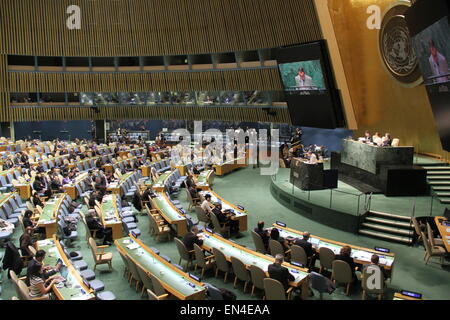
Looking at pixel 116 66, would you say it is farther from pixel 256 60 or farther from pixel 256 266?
pixel 256 266

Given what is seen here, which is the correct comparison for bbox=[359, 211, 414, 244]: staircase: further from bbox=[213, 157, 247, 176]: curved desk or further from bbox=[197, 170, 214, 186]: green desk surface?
bbox=[213, 157, 247, 176]: curved desk

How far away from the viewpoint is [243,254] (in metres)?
8.14

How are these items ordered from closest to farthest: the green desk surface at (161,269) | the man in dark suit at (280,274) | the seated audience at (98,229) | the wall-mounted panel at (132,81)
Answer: the green desk surface at (161,269), the man in dark suit at (280,274), the seated audience at (98,229), the wall-mounted panel at (132,81)

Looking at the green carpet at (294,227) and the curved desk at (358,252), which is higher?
the curved desk at (358,252)

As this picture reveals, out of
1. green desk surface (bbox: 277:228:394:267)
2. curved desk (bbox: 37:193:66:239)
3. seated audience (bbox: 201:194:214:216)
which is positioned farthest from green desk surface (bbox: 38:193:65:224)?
green desk surface (bbox: 277:228:394:267)

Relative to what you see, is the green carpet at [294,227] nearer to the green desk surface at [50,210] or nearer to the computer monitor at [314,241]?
the green desk surface at [50,210]

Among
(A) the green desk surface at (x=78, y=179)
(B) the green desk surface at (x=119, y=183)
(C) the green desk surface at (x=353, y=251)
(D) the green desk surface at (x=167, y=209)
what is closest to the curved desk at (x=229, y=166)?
(B) the green desk surface at (x=119, y=183)

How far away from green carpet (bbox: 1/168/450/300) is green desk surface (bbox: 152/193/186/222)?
2.21 ft

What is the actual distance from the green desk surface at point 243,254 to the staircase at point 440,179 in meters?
7.15

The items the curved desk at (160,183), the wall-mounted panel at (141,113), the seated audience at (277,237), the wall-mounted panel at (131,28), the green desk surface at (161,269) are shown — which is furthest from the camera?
the wall-mounted panel at (141,113)

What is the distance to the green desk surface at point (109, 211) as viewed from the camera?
10.4 metres

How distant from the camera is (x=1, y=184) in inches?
559

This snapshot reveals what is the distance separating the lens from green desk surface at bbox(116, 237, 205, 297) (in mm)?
6574

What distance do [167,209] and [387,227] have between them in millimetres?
6129
